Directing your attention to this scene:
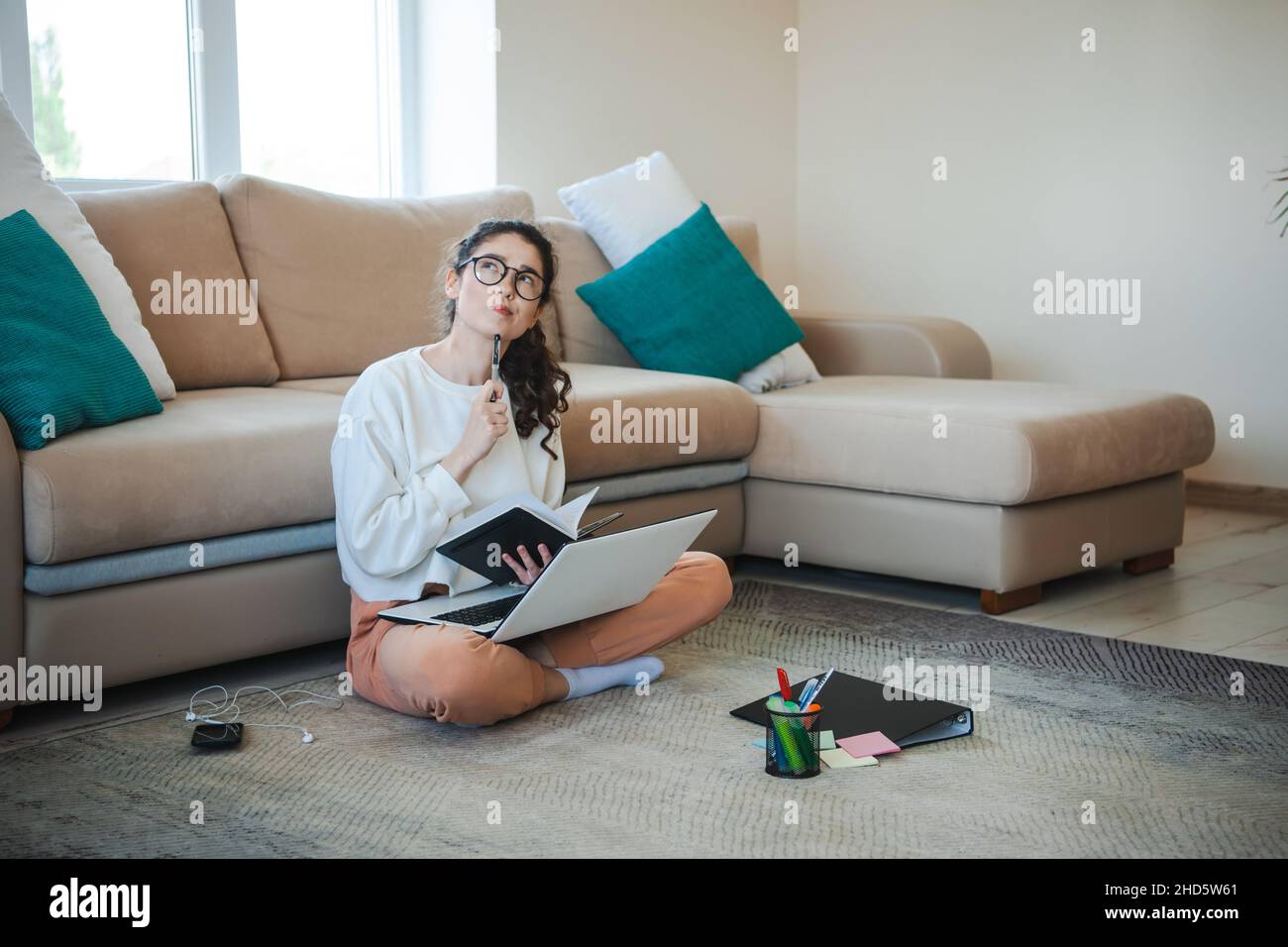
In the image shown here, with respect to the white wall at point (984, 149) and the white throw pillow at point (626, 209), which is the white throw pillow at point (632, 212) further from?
the white wall at point (984, 149)

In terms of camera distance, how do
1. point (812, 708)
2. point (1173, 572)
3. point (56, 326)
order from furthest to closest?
point (1173, 572), point (56, 326), point (812, 708)

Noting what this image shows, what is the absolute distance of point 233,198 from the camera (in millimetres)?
3104

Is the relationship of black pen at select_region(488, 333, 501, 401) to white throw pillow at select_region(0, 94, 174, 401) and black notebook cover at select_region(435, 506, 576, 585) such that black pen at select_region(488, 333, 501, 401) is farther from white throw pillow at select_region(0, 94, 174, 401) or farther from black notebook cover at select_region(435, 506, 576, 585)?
white throw pillow at select_region(0, 94, 174, 401)

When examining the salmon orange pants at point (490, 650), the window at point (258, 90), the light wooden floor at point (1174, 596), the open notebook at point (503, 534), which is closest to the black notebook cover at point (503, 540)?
the open notebook at point (503, 534)

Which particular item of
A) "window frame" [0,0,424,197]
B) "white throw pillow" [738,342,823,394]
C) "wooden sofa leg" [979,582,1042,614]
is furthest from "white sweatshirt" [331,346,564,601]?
"window frame" [0,0,424,197]

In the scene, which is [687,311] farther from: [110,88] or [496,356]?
[110,88]

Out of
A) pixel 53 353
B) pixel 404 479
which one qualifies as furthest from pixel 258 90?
pixel 404 479

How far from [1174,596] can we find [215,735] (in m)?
2.17

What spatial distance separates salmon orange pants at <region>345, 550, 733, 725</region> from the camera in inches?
82.9

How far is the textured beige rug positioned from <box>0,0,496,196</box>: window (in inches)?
72.0

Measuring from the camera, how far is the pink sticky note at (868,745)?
6.81 feet

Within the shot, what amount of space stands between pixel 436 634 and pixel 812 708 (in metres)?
0.59
